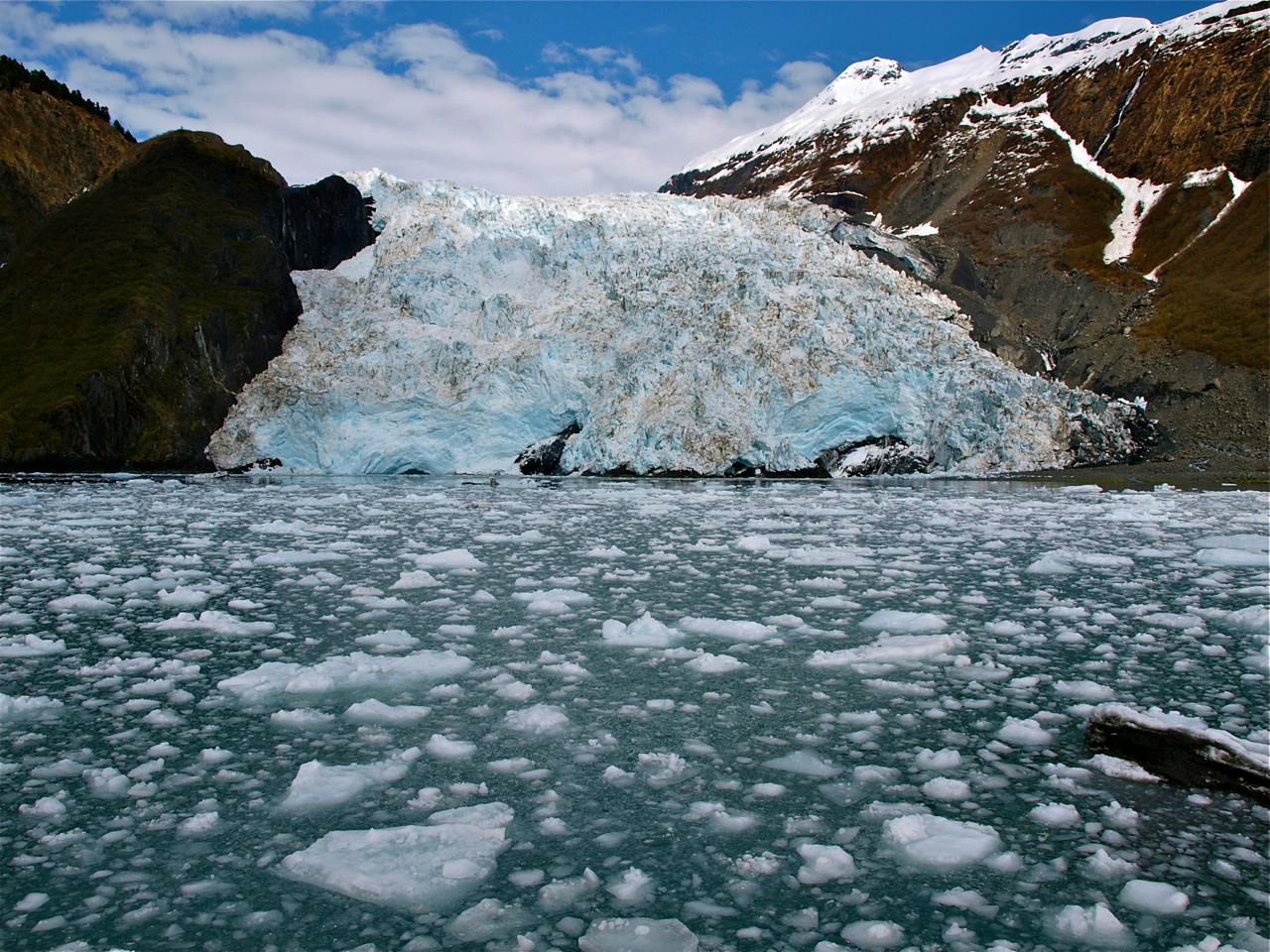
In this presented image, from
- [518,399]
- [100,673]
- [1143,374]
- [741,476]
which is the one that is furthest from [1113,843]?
[1143,374]

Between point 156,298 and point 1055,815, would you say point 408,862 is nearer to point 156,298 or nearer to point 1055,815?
point 1055,815

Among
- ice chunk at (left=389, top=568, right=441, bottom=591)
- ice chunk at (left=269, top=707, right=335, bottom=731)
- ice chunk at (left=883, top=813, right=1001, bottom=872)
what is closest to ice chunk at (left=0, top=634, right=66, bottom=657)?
ice chunk at (left=269, top=707, right=335, bottom=731)

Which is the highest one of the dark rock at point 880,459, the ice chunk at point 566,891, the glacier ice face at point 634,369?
the glacier ice face at point 634,369

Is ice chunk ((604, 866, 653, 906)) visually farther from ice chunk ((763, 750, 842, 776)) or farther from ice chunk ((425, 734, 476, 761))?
ice chunk ((425, 734, 476, 761))

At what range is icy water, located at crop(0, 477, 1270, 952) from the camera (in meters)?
2.60

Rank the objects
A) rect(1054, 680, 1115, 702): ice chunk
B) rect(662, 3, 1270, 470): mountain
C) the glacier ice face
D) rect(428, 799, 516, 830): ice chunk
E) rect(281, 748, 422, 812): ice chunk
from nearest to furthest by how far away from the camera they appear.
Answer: rect(428, 799, 516, 830): ice chunk, rect(281, 748, 422, 812): ice chunk, rect(1054, 680, 1115, 702): ice chunk, the glacier ice face, rect(662, 3, 1270, 470): mountain

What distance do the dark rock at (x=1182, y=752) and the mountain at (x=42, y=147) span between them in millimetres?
55643

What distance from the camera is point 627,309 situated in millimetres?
31188

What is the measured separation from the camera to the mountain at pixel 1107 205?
40.0m

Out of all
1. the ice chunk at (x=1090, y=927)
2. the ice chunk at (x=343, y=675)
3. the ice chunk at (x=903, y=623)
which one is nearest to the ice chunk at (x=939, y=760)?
the ice chunk at (x=1090, y=927)

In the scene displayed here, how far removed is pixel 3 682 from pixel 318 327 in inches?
1296

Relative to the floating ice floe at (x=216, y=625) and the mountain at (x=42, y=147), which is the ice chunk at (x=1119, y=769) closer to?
the floating ice floe at (x=216, y=625)

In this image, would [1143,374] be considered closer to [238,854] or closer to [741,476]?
[741,476]

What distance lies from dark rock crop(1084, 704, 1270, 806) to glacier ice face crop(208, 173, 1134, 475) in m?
23.9
